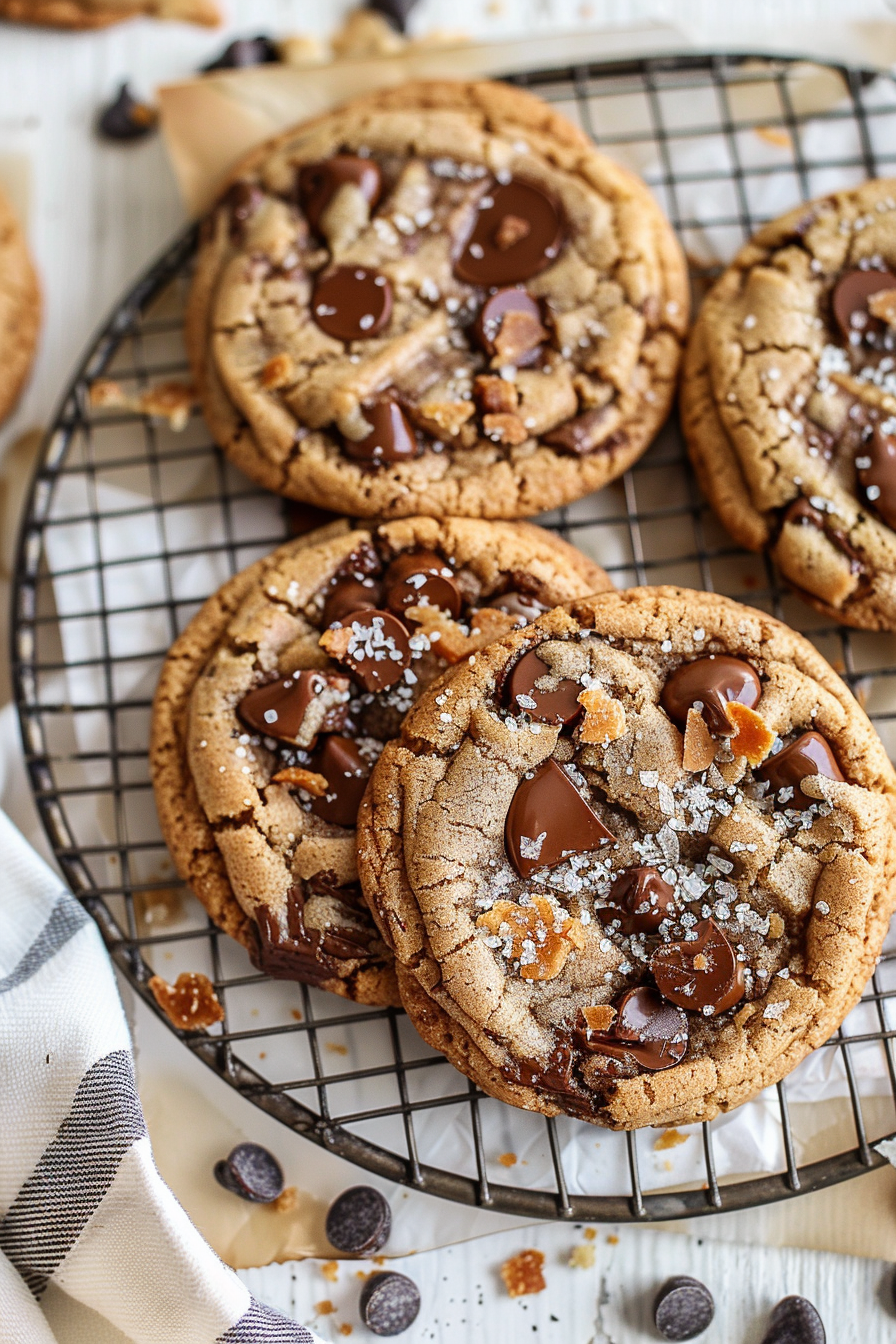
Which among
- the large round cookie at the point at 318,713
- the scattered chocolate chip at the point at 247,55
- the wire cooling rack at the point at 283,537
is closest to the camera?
the large round cookie at the point at 318,713

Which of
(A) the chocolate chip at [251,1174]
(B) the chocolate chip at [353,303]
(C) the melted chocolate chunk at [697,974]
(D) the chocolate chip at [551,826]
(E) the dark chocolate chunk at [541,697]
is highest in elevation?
(B) the chocolate chip at [353,303]

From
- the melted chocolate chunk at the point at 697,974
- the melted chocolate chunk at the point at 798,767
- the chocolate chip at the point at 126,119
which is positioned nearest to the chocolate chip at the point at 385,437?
the melted chocolate chunk at the point at 798,767

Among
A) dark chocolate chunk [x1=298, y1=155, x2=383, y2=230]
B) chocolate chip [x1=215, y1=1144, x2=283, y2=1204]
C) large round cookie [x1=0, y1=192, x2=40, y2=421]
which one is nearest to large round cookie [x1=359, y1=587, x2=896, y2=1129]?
chocolate chip [x1=215, y1=1144, x2=283, y2=1204]

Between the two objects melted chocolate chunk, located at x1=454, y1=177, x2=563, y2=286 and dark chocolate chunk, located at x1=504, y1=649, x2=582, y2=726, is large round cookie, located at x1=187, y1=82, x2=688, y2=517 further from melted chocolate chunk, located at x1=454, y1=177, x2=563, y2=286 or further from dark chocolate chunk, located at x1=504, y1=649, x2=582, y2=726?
dark chocolate chunk, located at x1=504, y1=649, x2=582, y2=726

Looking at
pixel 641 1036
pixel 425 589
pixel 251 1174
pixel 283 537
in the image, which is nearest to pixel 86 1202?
pixel 251 1174

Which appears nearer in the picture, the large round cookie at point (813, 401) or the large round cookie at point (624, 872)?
the large round cookie at point (624, 872)

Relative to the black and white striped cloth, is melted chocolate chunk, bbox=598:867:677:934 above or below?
above

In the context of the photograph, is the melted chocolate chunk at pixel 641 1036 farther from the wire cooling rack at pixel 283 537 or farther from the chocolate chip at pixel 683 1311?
the chocolate chip at pixel 683 1311
